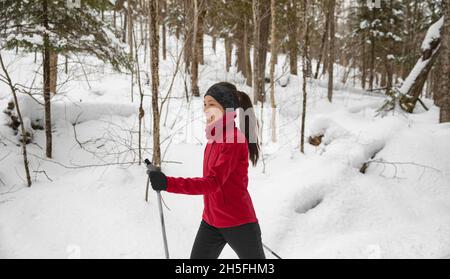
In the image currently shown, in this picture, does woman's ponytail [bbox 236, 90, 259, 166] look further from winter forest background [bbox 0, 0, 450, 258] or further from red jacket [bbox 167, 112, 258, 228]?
winter forest background [bbox 0, 0, 450, 258]

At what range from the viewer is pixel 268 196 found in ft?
16.0

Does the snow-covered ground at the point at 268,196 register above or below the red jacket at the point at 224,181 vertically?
below

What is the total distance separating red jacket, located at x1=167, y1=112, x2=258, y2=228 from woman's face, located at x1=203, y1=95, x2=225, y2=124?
0.06 meters

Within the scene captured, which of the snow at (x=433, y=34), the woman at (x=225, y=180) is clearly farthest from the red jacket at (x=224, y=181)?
the snow at (x=433, y=34)

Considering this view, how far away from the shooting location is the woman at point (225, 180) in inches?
80.4

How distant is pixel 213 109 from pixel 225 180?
53cm

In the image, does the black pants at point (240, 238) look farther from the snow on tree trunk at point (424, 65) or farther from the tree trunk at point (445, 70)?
the snow on tree trunk at point (424, 65)

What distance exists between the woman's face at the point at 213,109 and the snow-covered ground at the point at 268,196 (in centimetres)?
229

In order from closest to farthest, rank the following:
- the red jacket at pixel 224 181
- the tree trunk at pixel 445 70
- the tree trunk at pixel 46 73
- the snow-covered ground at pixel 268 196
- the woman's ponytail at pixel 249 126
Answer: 1. the red jacket at pixel 224 181
2. the woman's ponytail at pixel 249 126
3. the snow-covered ground at pixel 268 196
4. the tree trunk at pixel 46 73
5. the tree trunk at pixel 445 70

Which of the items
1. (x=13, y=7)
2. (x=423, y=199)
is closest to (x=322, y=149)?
(x=423, y=199)

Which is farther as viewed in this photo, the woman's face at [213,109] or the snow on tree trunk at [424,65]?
the snow on tree trunk at [424,65]

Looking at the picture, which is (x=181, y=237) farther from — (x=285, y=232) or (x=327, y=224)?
(x=327, y=224)

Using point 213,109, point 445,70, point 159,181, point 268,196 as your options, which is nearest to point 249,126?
point 213,109
